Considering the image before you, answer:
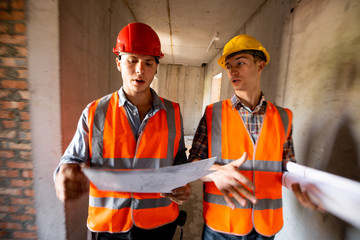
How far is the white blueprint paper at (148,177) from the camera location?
0.56m

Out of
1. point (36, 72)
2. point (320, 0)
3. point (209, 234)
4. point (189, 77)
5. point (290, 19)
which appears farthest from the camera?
point (189, 77)

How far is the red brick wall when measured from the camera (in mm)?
1246

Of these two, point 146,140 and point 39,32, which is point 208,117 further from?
point 39,32

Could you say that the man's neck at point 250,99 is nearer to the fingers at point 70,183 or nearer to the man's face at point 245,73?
the man's face at point 245,73

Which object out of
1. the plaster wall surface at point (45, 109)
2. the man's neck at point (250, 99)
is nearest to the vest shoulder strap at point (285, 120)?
the man's neck at point (250, 99)

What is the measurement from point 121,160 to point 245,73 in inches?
47.7

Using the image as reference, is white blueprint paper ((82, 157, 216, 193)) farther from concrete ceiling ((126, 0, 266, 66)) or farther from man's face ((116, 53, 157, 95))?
concrete ceiling ((126, 0, 266, 66))

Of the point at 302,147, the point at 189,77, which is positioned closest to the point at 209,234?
the point at 302,147

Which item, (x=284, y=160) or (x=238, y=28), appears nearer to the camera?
(x=284, y=160)

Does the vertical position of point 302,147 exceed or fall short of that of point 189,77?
it falls short

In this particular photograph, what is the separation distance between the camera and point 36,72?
50.2 inches

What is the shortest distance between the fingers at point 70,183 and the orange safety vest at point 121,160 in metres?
0.21

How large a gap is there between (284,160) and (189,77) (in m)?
7.82

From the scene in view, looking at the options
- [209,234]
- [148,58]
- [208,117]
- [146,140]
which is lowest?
[209,234]
